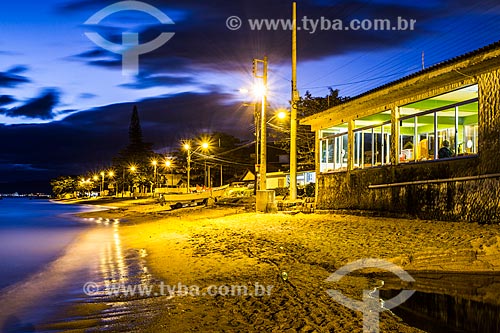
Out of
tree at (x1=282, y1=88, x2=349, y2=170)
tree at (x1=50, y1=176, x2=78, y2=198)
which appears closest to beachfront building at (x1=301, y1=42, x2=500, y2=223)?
tree at (x1=282, y1=88, x2=349, y2=170)

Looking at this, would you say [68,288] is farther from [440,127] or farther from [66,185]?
[66,185]

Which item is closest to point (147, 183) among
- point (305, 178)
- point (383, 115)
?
point (305, 178)

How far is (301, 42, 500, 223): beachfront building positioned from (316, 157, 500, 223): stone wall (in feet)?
0.09

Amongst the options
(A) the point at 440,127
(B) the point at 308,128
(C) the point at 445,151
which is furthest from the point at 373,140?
(B) the point at 308,128

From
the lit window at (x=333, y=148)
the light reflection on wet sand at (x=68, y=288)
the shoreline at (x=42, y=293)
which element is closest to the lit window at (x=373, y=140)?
the lit window at (x=333, y=148)

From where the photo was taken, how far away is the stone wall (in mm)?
12719

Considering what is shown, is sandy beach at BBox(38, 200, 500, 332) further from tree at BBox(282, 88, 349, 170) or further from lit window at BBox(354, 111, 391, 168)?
tree at BBox(282, 88, 349, 170)

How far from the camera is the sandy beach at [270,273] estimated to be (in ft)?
21.9

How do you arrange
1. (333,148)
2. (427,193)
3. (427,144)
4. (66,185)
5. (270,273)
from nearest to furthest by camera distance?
(270,273), (427,193), (427,144), (333,148), (66,185)

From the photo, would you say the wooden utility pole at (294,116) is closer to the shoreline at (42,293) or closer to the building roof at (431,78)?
the building roof at (431,78)

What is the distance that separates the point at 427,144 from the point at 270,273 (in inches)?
338

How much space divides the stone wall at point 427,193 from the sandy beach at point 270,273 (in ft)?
2.14

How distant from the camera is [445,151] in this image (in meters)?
14.6

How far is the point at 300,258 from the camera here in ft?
36.7
